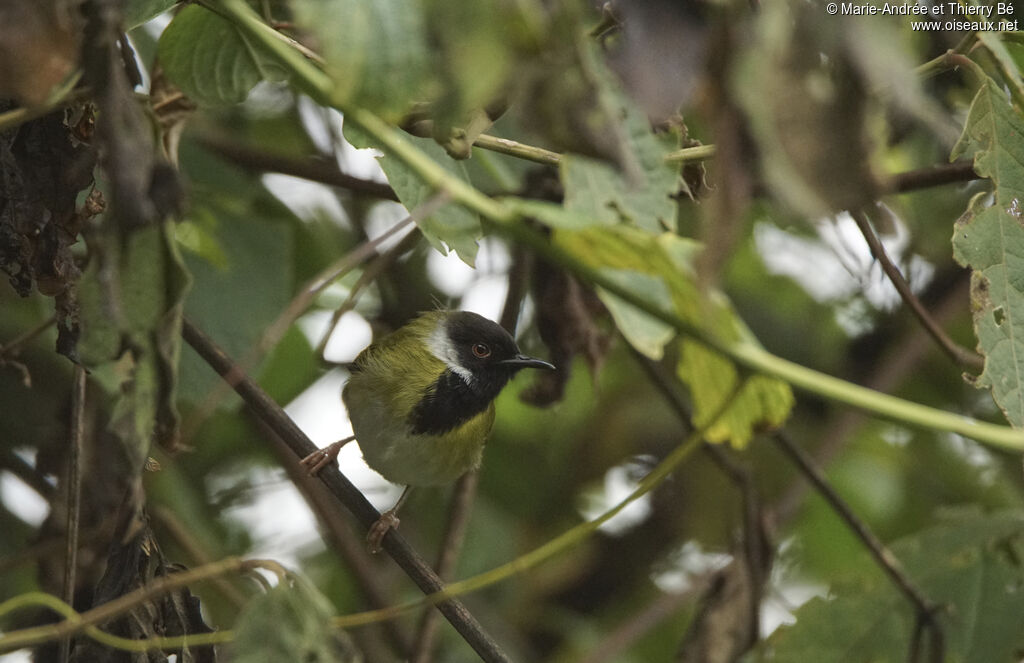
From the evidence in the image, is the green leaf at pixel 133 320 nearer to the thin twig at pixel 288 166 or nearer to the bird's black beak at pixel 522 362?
the thin twig at pixel 288 166

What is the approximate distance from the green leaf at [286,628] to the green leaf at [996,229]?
3.62ft

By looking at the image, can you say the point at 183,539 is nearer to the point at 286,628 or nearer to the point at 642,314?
→ the point at 286,628

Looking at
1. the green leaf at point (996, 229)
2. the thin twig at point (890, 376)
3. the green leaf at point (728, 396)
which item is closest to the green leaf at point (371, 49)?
the green leaf at point (728, 396)

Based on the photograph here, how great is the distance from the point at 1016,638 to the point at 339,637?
2.17 meters

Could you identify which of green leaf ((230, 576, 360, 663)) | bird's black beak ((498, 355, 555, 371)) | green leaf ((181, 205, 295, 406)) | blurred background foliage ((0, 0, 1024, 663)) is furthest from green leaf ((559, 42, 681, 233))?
bird's black beak ((498, 355, 555, 371))

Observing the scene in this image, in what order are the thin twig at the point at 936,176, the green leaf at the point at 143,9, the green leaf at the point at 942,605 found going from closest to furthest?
the green leaf at the point at 143,9 → the thin twig at the point at 936,176 → the green leaf at the point at 942,605

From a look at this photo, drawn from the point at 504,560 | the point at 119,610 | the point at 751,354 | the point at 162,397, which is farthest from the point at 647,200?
the point at 504,560

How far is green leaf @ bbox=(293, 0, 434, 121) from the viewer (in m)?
1.03

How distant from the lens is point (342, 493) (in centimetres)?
223

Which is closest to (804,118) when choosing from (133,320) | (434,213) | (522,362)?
(133,320)

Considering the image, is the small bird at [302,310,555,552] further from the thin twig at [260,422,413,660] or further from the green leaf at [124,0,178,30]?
the green leaf at [124,0,178,30]

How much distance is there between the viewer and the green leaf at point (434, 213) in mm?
1766

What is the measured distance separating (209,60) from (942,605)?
2.25m

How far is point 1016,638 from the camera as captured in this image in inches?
112
